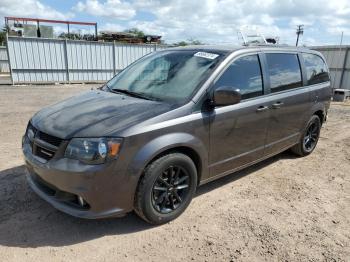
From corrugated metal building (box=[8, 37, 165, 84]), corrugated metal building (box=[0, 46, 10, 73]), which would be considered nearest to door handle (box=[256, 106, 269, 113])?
corrugated metal building (box=[8, 37, 165, 84])

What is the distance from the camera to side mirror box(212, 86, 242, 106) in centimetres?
330

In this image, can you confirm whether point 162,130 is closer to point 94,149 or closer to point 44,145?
point 94,149

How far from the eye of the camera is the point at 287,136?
480cm

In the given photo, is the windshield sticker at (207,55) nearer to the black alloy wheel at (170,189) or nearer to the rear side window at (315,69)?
the black alloy wheel at (170,189)

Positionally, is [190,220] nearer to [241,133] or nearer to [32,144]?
[241,133]

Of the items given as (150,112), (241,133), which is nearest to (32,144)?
(150,112)

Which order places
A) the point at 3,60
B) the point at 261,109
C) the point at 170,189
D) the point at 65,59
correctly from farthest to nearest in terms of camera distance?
the point at 3,60
the point at 65,59
the point at 261,109
the point at 170,189

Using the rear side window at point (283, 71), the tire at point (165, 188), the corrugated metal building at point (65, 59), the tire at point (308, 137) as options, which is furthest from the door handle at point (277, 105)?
the corrugated metal building at point (65, 59)

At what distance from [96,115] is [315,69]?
157 inches

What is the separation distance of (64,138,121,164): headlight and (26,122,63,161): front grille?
20 centimetres

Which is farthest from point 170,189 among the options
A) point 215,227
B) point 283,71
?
point 283,71

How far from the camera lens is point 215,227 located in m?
3.29

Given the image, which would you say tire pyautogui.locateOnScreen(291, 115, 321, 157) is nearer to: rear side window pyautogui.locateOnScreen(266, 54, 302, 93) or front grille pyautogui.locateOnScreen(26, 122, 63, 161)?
rear side window pyautogui.locateOnScreen(266, 54, 302, 93)

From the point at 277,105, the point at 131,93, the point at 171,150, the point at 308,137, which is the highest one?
the point at 131,93
